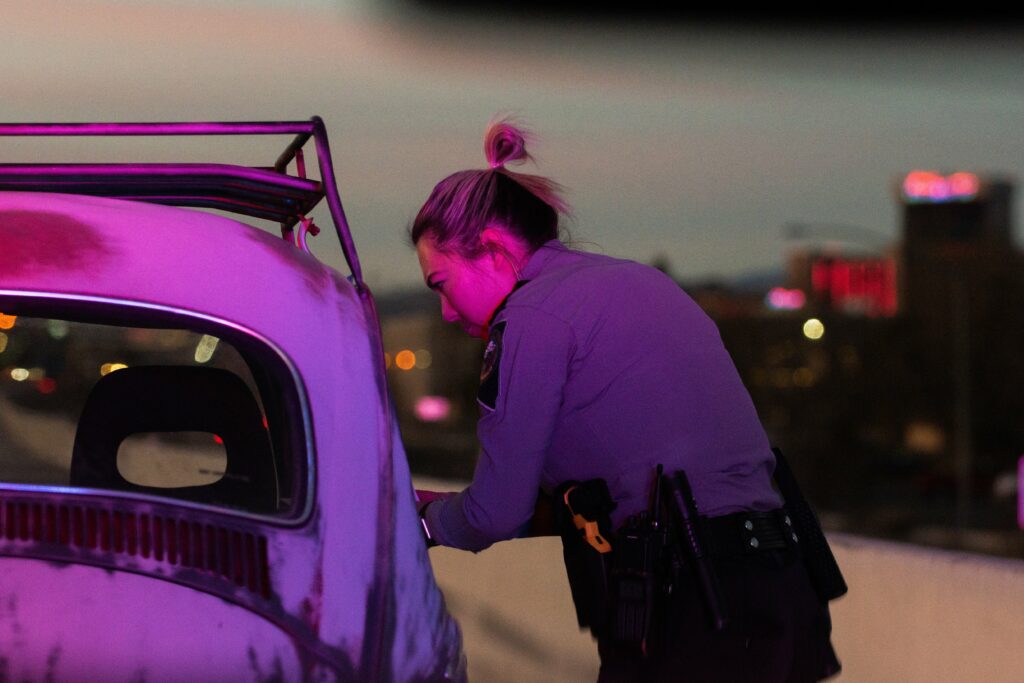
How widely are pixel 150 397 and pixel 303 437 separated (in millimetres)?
625

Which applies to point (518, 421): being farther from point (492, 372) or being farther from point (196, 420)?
point (196, 420)

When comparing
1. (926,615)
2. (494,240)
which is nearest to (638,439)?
(494,240)

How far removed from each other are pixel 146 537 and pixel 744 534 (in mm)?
1157

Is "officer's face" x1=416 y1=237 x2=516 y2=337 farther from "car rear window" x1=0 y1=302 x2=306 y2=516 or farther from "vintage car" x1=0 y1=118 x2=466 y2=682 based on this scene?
"car rear window" x1=0 y1=302 x2=306 y2=516

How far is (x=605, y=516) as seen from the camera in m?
3.34

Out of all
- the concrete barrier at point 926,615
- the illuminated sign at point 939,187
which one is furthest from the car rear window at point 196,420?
the illuminated sign at point 939,187

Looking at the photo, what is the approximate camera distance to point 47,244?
285 cm

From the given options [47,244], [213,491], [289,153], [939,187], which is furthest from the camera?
[939,187]

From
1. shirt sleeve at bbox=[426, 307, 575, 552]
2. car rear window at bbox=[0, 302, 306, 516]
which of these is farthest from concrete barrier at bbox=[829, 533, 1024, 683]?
shirt sleeve at bbox=[426, 307, 575, 552]

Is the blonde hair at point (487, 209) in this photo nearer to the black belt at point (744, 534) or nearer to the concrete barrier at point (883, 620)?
the black belt at point (744, 534)

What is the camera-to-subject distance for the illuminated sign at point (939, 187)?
141m

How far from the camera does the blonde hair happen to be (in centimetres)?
349

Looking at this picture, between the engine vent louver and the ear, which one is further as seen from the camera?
the ear

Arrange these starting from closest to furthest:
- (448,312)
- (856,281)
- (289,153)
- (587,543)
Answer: (587,543), (448,312), (289,153), (856,281)
